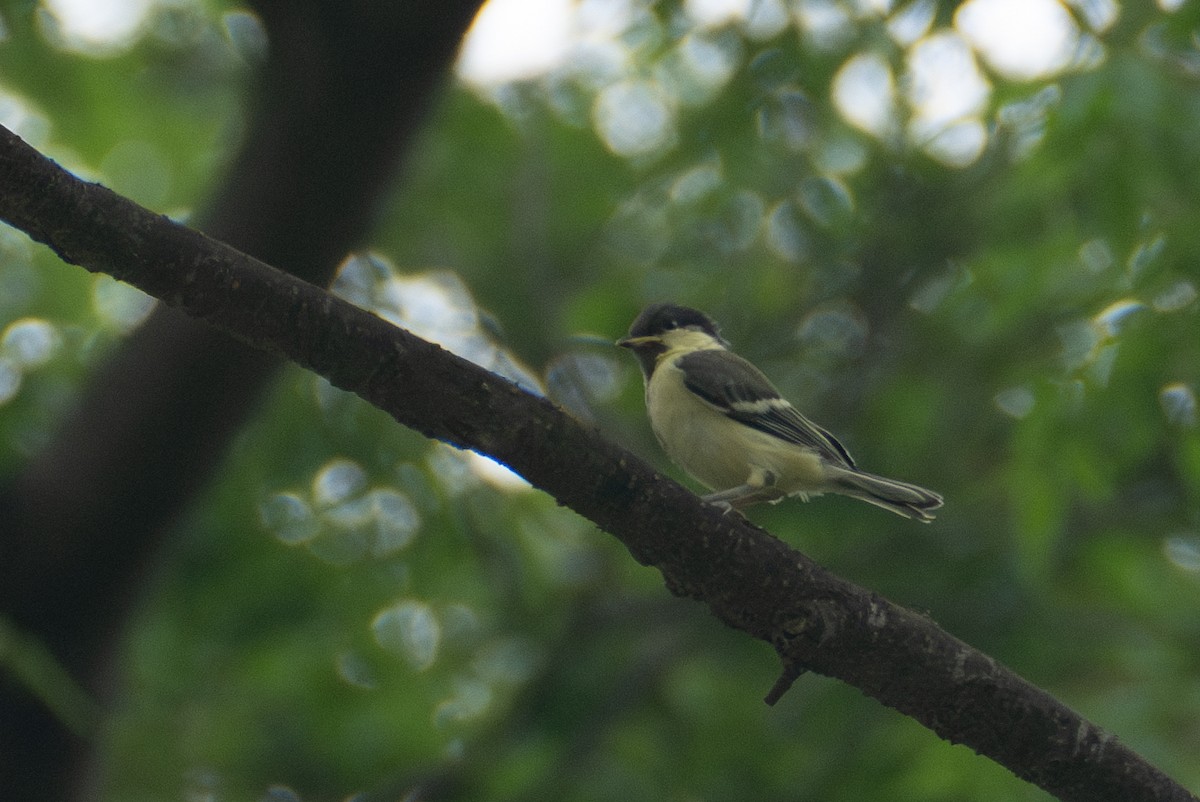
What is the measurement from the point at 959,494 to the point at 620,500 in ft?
13.1

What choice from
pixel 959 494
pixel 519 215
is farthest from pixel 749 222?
pixel 959 494

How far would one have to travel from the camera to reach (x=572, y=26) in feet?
21.6

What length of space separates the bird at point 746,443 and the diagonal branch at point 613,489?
57.1 inches

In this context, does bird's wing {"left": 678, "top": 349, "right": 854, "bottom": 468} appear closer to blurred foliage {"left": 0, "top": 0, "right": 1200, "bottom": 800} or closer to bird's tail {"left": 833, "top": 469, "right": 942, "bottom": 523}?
bird's tail {"left": 833, "top": 469, "right": 942, "bottom": 523}

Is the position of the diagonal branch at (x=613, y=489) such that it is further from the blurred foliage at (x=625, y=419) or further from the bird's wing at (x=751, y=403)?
the bird's wing at (x=751, y=403)

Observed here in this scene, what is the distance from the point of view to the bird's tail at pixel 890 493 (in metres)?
4.79

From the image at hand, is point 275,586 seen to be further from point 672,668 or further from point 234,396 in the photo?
point 672,668

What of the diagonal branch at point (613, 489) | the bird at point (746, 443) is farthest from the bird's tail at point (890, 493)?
the diagonal branch at point (613, 489)

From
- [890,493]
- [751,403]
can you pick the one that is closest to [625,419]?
[751,403]

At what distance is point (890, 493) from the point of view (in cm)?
490

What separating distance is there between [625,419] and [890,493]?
8.97ft

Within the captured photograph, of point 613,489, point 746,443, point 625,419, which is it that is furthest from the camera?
point 625,419

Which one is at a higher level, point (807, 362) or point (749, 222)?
point (749, 222)

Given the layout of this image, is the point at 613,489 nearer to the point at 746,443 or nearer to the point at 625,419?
the point at 746,443
